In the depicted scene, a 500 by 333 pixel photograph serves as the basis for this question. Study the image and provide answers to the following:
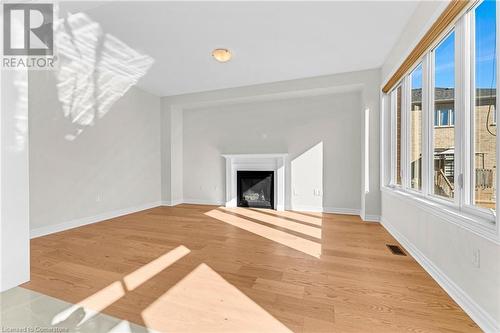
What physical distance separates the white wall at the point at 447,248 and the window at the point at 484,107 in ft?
0.97

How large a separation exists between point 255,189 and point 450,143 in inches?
143

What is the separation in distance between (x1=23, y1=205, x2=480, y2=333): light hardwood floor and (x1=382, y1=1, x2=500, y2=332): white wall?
0.11 metres

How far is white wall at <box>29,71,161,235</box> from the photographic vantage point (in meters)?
3.13

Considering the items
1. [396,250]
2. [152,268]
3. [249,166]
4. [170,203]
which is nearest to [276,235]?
[396,250]

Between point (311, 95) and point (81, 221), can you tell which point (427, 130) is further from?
point (81, 221)

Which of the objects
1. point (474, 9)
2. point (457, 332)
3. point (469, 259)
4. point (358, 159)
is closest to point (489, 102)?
point (474, 9)

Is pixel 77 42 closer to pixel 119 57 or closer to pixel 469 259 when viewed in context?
pixel 119 57

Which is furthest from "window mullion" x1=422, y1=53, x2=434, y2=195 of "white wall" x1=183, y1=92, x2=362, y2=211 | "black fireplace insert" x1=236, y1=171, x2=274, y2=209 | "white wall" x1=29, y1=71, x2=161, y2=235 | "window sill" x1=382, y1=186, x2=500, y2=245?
"white wall" x1=29, y1=71, x2=161, y2=235

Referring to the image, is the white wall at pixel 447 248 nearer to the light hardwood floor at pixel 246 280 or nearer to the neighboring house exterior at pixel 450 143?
the light hardwood floor at pixel 246 280

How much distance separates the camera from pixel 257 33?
2979 millimetres

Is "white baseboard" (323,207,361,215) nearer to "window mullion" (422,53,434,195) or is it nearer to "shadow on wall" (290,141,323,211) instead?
"shadow on wall" (290,141,323,211)

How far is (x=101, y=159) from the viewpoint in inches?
157

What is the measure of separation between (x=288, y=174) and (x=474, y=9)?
354 centimetres

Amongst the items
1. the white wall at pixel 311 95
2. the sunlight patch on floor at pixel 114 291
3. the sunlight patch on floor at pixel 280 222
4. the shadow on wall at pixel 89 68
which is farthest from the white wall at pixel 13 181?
the white wall at pixel 311 95
